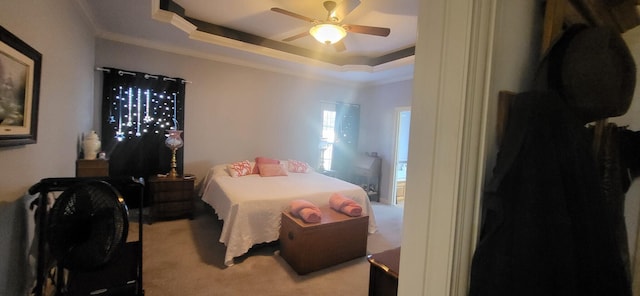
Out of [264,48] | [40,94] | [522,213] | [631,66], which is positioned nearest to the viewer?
[522,213]

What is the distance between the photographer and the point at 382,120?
16.3 ft

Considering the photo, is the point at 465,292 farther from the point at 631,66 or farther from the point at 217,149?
the point at 217,149

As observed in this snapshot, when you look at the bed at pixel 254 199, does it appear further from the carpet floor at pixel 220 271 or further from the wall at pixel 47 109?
the wall at pixel 47 109

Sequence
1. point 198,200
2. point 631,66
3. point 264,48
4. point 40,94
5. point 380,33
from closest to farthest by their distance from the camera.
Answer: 1. point 631,66
2. point 40,94
3. point 380,33
4. point 264,48
5. point 198,200

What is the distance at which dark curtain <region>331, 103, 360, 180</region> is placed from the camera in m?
5.16

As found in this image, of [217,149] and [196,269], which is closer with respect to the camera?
[196,269]

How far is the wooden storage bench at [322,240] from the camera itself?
7.68ft

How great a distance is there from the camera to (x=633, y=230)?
1006mm

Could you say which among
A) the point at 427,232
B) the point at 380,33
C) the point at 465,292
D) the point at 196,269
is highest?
the point at 380,33

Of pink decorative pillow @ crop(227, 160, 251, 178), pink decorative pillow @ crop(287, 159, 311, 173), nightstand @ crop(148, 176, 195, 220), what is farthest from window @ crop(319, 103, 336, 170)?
nightstand @ crop(148, 176, 195, 220)

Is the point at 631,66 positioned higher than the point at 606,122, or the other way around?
the point at 631,66

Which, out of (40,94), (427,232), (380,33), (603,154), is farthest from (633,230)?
(40,94)

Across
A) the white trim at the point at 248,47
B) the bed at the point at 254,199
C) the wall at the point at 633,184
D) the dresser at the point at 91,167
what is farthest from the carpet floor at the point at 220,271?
the white trim at the point at 248,47

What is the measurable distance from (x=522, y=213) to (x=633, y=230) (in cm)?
93
